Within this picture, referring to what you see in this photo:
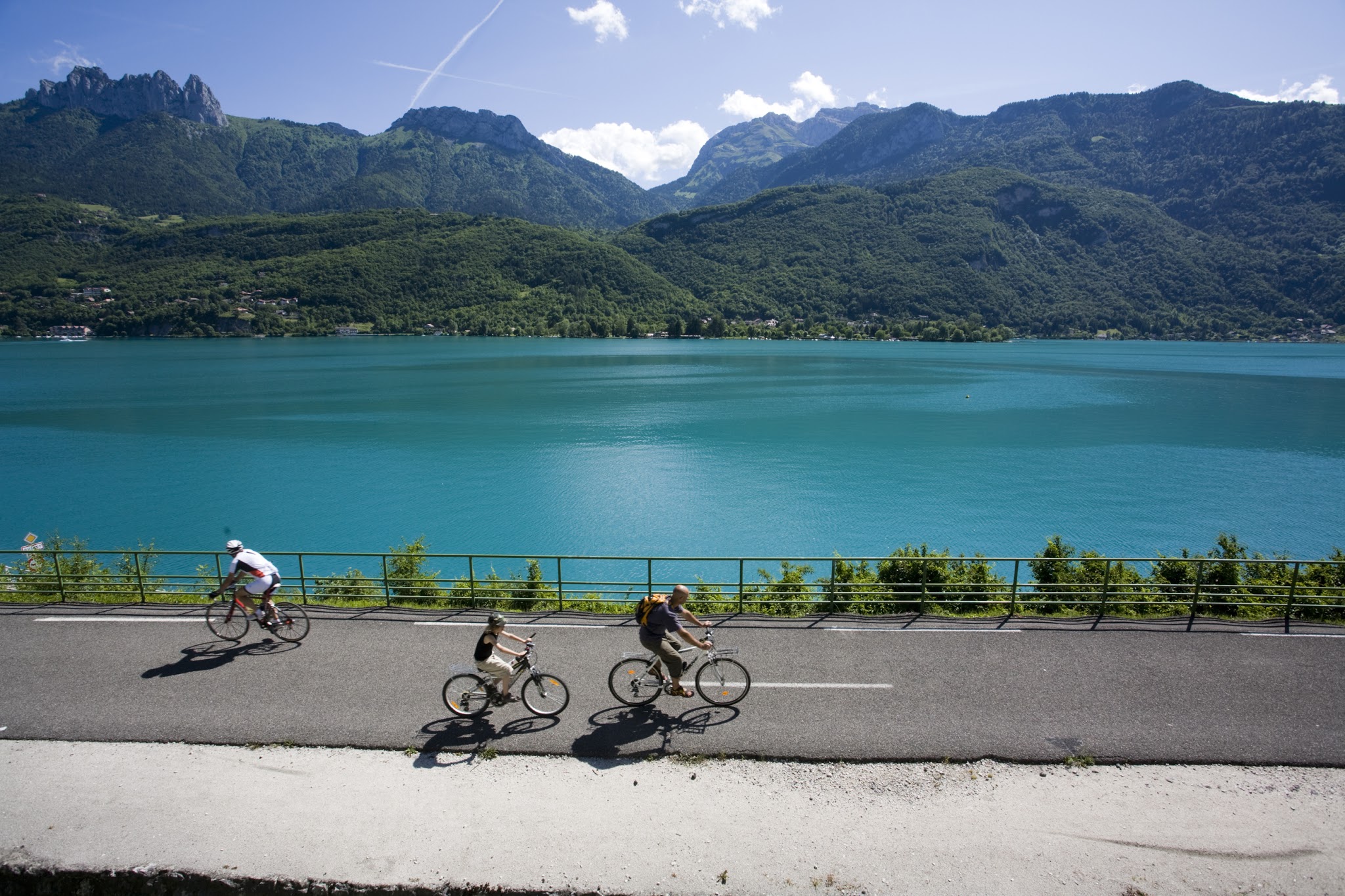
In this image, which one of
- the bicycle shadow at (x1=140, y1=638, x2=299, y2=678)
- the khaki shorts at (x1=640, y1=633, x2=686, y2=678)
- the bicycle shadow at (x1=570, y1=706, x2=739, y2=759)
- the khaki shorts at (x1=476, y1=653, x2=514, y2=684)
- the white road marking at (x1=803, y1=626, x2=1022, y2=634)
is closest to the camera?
the bicycle shadow at (x1=570, y1=706, x2=739, y2=759)

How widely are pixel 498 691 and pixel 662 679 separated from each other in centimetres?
200

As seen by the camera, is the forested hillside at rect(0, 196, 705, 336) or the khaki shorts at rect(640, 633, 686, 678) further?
the forested hillside at rect(0, 196, 705, 336)

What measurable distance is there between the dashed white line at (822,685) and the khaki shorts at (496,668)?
129 inches

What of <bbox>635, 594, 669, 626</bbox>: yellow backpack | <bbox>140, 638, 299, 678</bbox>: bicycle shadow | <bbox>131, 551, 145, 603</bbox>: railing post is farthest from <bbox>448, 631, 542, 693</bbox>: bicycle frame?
<bbox>131, 551, 145, 603</bbox>: railing post

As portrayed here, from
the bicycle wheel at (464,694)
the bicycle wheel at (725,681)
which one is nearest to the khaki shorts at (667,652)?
the bicycle wheel at (725,681)

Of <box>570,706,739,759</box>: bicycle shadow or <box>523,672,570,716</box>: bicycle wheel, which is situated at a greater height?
<box>523,672,570,716</box>: bicycle wheel

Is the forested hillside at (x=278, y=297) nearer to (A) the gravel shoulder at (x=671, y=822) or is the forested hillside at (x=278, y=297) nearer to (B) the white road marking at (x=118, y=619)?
(B) the white road marking at (x=118, y=619)

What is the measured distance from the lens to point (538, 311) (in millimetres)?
186875

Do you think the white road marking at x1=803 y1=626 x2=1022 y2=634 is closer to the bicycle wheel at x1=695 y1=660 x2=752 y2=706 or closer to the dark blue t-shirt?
the bicycle wheel at x1=695 y1=660 x2=752 y2=706

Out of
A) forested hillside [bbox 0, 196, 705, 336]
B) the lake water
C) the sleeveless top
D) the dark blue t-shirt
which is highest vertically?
forested hillside [bbox 0, 196, 705, 336]

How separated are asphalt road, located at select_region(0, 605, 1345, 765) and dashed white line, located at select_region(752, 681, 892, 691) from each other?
3 cm

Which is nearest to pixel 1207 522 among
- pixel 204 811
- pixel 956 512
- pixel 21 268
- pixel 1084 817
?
pixel 956 512

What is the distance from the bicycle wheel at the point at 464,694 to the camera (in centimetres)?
830

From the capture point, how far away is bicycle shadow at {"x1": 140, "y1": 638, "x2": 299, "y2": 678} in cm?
962
